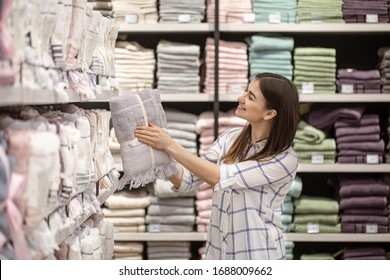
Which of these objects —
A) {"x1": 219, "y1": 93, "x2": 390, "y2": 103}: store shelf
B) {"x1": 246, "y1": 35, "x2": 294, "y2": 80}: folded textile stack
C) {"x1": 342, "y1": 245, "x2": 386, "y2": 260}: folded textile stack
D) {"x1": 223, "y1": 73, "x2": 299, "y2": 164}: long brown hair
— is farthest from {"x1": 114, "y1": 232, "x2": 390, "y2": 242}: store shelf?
{"x1": 223, "y1": 73, "x2": 299, "y2": 164}: long brown hair

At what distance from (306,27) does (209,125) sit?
2.29 feet

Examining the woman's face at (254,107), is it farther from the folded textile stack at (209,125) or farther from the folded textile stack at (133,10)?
the folded textile stack at (133,10)

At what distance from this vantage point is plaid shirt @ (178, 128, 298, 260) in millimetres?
2422

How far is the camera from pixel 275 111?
8.13 ft

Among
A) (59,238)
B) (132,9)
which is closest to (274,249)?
(59,238)

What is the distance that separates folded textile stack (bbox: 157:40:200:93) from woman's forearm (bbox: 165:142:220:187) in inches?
50.0

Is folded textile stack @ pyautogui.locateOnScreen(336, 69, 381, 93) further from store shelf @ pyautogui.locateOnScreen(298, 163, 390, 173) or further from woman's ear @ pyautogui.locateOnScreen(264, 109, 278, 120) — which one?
woman's ear @ pyautogui.locateOnScreen(264, 109, 278, 120)

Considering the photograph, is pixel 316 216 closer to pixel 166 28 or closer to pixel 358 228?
pixel 358 228

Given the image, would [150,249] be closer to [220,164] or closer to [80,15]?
[220,164]

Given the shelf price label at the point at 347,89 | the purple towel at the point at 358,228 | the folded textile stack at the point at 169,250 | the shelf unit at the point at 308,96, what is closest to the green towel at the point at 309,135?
the shelf unit at the point at 308,96

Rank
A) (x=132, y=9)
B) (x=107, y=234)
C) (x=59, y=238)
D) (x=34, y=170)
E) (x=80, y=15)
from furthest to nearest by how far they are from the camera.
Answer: (x=132, y=9) → (x=107, y=234) → (x=80, y=15) → (x=59, y=238) → (x=34, y=170)

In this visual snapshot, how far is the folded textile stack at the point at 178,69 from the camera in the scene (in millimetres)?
3637

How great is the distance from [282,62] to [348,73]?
34cm

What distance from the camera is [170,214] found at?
3701mm
